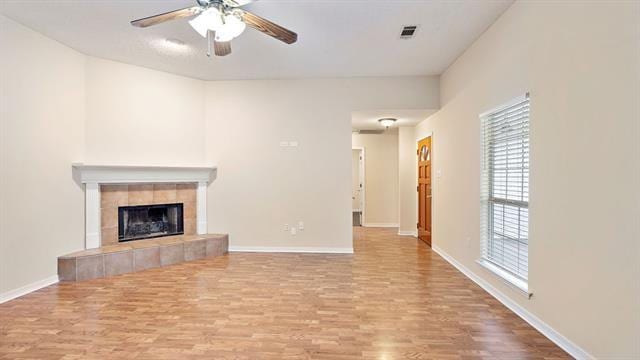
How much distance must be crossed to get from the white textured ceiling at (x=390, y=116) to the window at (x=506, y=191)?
191 centimetres

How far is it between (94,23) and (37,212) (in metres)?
2.23

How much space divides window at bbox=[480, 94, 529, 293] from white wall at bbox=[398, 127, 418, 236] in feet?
10.9

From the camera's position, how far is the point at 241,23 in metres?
2.77

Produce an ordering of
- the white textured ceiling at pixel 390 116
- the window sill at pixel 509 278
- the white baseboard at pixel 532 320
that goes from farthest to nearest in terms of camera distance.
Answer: the white textured ceiling at pixel 390 116 < the window sill at pixel 509 278 < the white baseboard at pixel 532 320

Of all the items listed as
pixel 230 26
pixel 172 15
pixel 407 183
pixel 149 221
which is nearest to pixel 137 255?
pixel 149 221

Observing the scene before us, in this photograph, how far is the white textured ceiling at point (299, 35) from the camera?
3154mm

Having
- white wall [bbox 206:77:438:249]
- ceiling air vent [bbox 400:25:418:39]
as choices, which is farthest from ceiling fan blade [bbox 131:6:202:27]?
white wall [bbox 206:77:438:249]

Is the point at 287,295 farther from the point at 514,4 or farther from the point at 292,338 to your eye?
the point at 514,4

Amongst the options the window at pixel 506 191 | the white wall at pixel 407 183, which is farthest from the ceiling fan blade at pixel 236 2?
the white wall at pixel 407 183

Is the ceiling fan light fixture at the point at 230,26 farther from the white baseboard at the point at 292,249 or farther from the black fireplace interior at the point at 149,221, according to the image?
the white baseboard at the point at 292,249

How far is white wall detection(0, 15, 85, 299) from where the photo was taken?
3.42 metres

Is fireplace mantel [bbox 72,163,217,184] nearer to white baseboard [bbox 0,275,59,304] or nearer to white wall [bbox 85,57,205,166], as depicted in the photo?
white wall [bbox 85,57,205,166]

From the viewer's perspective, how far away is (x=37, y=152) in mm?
3760

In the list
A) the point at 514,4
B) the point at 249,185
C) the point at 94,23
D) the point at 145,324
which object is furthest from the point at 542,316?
the point at 94,23
